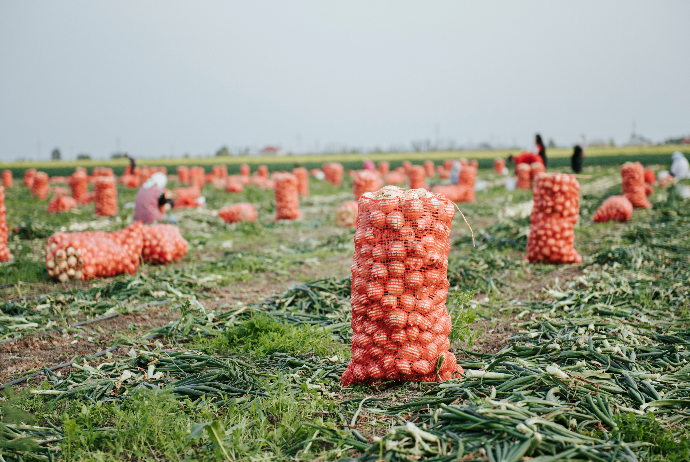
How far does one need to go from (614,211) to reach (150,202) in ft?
34.3

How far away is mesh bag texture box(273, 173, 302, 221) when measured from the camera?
14.0 metres

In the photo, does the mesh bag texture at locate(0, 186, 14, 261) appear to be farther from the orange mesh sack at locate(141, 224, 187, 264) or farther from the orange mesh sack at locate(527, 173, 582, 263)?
the orange mesh sack at locate(527, 173, 582, 263)

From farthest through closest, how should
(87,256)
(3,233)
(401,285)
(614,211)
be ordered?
(614,211) < (3,233) < (87,256) < (401,285)

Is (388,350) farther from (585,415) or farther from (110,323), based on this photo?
(110,323)

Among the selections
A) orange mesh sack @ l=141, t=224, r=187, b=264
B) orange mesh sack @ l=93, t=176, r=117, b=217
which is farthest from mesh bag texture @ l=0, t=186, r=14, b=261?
orange mesh sack @ l=93, t=176, r=117, b=217

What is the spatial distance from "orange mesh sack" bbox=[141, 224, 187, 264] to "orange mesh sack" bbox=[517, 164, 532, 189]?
15897 mm

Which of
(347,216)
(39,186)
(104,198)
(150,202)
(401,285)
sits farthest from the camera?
(39,186)

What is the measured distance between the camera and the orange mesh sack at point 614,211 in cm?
1130

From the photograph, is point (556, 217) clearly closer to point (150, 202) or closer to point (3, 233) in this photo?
point (150, 202)

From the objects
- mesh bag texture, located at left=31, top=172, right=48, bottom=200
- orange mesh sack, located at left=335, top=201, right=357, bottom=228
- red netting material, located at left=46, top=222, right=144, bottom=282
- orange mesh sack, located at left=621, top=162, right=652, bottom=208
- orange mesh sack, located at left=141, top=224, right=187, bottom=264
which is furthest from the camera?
mesh bag texture, located at left=31, top=172, right=48, bottom=200

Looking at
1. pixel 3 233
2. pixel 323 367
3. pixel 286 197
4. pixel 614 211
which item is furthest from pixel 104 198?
pixel 614 211

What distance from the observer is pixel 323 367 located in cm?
422

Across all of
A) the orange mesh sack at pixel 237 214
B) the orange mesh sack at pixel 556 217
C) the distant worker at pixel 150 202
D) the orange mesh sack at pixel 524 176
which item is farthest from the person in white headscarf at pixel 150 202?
the orange mesh sack at pixel 524 176

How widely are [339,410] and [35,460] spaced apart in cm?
190
